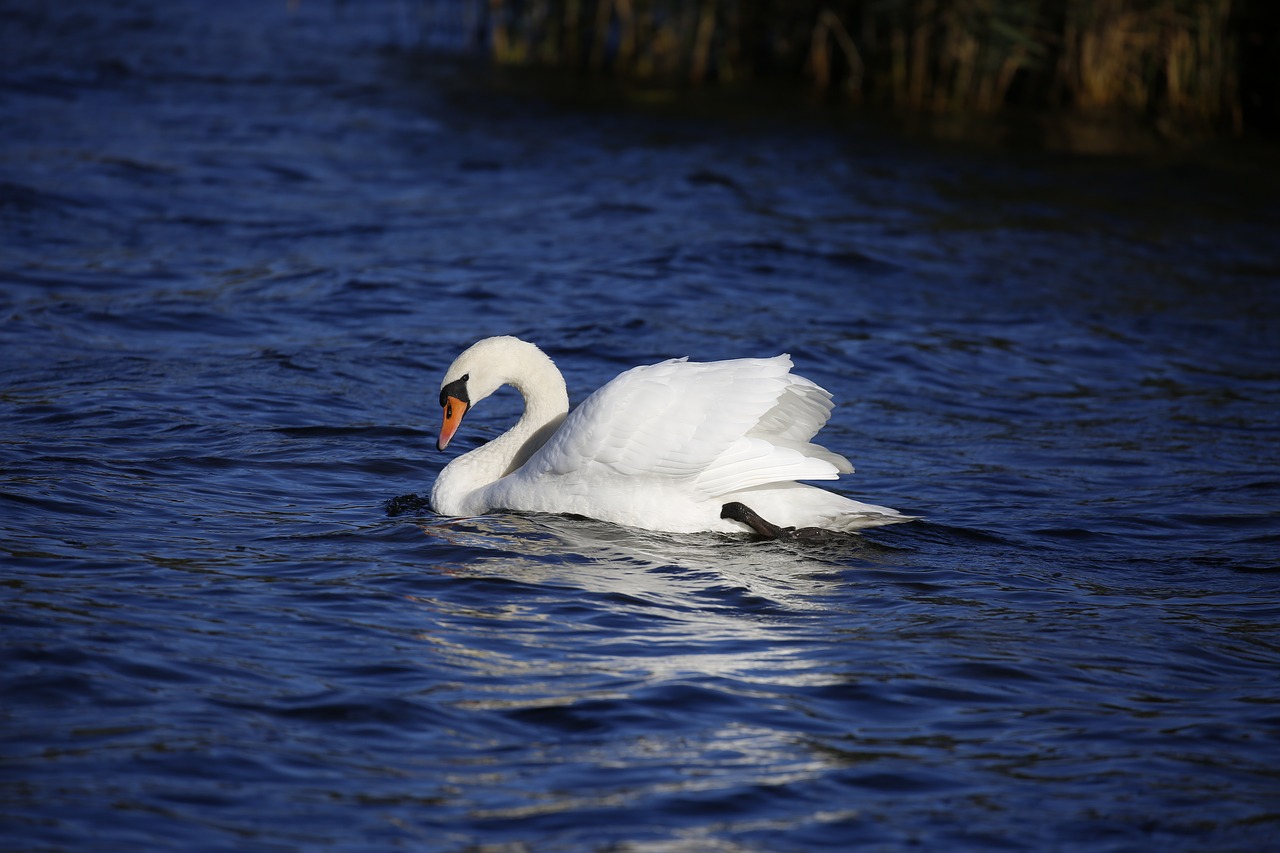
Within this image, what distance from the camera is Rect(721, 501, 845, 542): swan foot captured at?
7.01m

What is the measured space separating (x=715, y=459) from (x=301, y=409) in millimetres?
3343

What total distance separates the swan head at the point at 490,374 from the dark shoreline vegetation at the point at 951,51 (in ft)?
37.2

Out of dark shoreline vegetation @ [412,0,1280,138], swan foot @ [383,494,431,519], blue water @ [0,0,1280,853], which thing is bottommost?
swan foot @ [383,494,431,519]

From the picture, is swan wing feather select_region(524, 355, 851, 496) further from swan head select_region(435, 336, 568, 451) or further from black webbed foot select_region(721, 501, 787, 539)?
swan head select_region(435, 336, 568, 451)

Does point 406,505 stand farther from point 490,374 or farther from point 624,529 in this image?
point 624,529

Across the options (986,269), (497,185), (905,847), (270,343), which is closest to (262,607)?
(905,847)

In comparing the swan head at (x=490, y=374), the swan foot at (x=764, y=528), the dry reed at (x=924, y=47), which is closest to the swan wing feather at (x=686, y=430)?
the swan foot at (x=764, y=528)

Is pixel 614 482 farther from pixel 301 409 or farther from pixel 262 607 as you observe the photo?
pixel 301 409

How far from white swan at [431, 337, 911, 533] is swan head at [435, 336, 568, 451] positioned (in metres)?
0.31

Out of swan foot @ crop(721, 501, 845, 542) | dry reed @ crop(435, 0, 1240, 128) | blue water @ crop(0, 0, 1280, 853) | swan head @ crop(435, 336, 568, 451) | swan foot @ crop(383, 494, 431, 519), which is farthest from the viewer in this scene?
dry reed @ crop(435, 0, 1240, 128)

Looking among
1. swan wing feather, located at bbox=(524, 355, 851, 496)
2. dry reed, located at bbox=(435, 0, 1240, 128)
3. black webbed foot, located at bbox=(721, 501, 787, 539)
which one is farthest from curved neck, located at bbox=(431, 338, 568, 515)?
dry reed, located at bbox=(435, 0, 1240, 128)

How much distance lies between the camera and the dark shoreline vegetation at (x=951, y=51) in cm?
1778

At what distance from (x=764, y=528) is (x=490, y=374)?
170cm

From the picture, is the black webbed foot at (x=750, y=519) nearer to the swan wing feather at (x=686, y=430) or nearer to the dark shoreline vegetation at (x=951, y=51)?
the swan wing feather at (x=686, y=430)
